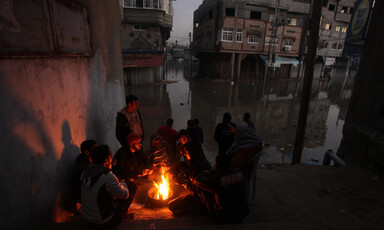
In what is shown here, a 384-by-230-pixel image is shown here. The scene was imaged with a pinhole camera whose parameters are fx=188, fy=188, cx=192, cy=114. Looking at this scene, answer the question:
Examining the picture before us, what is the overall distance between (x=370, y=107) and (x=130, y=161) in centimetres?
640

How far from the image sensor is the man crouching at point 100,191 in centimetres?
235

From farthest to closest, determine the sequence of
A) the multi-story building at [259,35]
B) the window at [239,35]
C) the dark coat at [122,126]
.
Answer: the window at [239,35], the multi-story building at [259,35], the dark coat at [122,126]

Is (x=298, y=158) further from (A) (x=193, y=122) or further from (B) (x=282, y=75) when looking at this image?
(B) (x=282, y=75)

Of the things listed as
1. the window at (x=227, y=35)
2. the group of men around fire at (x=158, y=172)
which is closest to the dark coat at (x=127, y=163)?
the group of men around fire at (x=158, y=172)

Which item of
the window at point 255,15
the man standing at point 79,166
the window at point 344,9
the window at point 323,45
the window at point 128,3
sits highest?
the window at point 344,9

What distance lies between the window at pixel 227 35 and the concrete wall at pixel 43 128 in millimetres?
24266

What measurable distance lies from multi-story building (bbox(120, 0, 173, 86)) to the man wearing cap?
16.6m

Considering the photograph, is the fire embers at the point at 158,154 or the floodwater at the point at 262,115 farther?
the floodwater at the point at 262,115

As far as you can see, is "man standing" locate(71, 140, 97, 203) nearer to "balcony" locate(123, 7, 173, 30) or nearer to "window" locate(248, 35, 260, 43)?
"balcony" locate(123, 7, 173, 30)

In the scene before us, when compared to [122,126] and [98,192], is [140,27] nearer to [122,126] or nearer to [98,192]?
[122,126]

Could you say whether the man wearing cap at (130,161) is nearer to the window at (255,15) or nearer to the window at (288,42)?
the window at (255,15)

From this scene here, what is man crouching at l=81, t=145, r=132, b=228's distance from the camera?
92.7 inches

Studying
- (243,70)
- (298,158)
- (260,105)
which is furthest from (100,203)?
(243,70)

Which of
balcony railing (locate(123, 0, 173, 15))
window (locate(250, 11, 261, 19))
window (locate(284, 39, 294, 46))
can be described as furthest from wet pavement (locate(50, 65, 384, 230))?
window (locate(250, 11, 261, 19))
